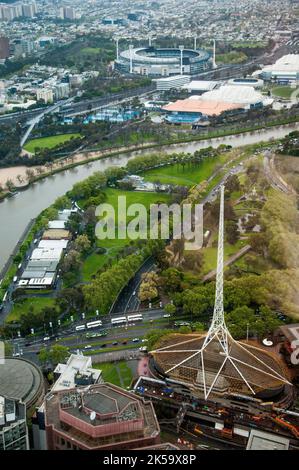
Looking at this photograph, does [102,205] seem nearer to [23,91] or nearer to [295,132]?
[295,132]

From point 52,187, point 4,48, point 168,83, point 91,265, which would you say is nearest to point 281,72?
point 168,83

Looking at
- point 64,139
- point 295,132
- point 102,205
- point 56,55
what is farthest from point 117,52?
point 102,205

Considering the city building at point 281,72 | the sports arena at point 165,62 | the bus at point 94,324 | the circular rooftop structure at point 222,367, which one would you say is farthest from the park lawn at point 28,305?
the sports arena at point 165,62

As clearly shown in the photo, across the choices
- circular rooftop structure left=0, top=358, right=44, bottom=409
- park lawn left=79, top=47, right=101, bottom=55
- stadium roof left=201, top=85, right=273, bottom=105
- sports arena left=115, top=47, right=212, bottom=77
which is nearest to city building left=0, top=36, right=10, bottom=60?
park lawn left=79, top=47, right=101, bottom=55

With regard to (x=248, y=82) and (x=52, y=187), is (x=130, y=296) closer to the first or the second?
(x=52, y=187)

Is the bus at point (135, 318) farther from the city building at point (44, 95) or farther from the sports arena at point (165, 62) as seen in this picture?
the sports arena at point (165, 62)
